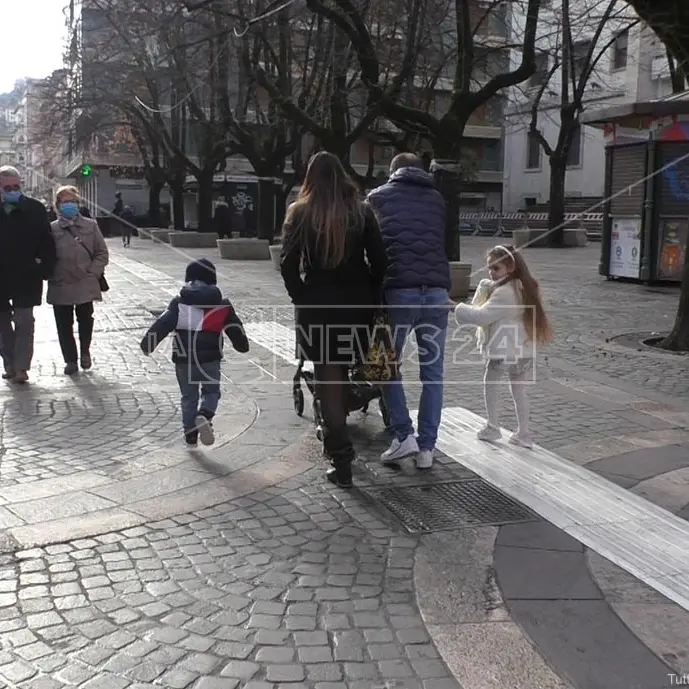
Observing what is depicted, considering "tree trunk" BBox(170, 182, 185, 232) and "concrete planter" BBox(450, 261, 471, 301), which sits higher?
"tree trunk" BBox(170, 182, 185, 232)

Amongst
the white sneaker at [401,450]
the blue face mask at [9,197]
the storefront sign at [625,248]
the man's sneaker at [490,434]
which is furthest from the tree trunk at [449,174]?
the white sneaker at [401,450]

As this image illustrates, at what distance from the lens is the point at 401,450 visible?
17.9 ft

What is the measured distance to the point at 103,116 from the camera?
34.5 meters

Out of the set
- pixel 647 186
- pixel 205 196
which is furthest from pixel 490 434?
pixel 205 196

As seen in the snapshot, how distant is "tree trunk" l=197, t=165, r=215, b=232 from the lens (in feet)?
107

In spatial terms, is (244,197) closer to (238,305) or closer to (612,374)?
(238,305)

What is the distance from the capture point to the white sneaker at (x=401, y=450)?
546 cm

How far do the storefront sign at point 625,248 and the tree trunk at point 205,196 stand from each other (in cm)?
1869

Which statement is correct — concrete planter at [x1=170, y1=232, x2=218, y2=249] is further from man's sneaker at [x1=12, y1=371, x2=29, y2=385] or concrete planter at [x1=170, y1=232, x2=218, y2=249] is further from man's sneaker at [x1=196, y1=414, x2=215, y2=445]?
man's sneaker at [x1=196, y1=414, x2=215, y2=445]

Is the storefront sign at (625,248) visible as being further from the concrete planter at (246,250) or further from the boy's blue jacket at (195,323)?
the boy's blue jacket at (195,323)

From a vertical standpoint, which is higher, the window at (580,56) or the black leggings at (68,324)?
the window at (580,56)

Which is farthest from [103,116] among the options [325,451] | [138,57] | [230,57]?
[325,451]

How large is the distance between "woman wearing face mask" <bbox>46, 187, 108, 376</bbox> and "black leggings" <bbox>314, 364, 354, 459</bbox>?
392cm

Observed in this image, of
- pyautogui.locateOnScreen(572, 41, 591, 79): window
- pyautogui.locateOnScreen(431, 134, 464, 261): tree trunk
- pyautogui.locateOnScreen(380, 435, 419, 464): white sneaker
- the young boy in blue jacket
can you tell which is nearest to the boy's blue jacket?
the young boy in blue jacket
